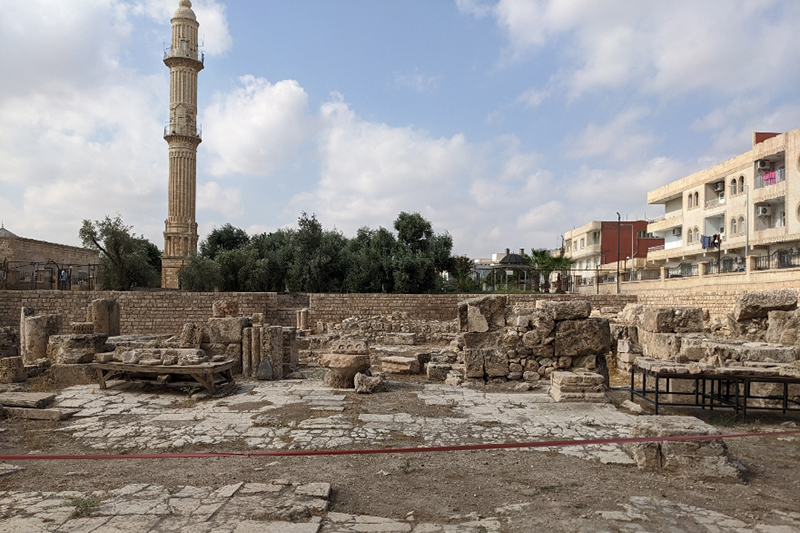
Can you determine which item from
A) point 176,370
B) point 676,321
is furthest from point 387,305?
point 176,370

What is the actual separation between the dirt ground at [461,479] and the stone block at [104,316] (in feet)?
25.1

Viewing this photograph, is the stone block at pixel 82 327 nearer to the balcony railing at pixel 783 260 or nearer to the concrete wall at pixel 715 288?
the concrete wall at pixel 715 288

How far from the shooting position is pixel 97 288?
2883cm

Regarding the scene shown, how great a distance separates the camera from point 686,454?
4.76 meters

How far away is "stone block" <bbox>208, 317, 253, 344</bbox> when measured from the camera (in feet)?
35.9

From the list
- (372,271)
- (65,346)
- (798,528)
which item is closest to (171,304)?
(372,271)

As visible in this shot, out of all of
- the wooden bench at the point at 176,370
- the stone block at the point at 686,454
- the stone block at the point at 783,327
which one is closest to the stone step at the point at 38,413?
the wooden bench at the point at 176,370

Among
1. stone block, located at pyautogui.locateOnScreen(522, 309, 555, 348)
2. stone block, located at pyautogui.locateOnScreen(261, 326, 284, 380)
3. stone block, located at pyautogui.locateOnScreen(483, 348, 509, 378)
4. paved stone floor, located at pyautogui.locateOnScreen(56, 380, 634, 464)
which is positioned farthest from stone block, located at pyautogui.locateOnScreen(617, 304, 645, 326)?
stone block, located at pyautogui.locateOnScreen(261, 326, 284, 380)

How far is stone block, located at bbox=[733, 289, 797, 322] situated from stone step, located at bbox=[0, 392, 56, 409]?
12.5 m

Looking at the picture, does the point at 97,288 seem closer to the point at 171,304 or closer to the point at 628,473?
the point at 171,304

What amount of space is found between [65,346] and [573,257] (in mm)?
50682

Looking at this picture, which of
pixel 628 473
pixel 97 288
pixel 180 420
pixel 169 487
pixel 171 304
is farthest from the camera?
pixel 97 288

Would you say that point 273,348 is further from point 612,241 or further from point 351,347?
point 612,241

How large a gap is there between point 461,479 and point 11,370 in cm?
949
